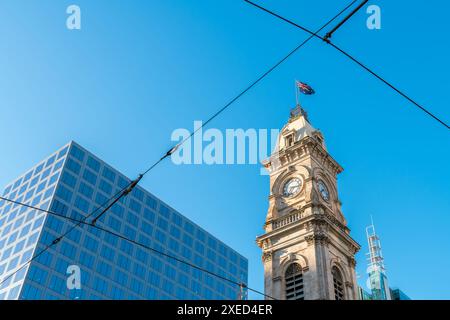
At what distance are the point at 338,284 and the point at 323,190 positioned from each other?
10656mm

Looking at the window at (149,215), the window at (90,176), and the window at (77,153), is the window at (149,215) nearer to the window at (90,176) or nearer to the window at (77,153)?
the window at (90,176)

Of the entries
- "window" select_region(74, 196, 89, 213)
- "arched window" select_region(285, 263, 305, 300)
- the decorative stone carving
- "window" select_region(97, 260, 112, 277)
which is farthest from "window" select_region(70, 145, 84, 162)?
"arched window" select_region(285, 263, 305, 300)

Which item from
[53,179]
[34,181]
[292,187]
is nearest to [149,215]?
[53,179]

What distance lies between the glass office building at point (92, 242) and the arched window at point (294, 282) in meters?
44.9

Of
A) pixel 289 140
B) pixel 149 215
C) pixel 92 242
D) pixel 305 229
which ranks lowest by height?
pixel 305 229

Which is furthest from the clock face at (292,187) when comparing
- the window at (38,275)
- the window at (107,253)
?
the window at (107,253)

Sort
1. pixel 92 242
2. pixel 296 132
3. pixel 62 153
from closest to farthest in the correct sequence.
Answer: pixel 296 132 → pixel 92 242 → pixel 62 153

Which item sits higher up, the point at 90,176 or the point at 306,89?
the point at 90,176

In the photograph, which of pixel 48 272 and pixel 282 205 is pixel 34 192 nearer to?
pixel 48 272

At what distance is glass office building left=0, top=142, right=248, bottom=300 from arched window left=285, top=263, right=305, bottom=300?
4491 cm

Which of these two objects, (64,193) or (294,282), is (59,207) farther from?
(294,282)

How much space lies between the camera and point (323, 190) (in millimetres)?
54781
